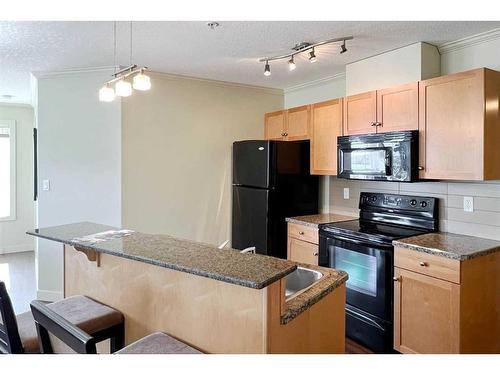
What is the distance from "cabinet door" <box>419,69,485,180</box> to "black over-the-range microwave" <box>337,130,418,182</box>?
0.09 meters

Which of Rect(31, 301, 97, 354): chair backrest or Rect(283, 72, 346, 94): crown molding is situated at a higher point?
Rect(283, 72, 346, 94): crown molding

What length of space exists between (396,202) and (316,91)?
159 cm

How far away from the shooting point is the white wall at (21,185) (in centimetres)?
596

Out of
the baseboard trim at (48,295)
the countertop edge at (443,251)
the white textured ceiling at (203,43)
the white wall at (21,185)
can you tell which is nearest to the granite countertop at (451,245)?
the countertop edge at (443,251)

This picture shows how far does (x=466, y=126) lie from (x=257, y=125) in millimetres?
2467

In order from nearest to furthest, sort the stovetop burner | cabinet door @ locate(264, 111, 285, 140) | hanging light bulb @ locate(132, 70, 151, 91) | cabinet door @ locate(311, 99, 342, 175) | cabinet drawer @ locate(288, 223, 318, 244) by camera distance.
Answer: hanging light bulb @ locate(132, 70, 151, 91)
the stovetop burner
cabinet drawer @ locate(288, 223, 318, 244)
cabinet door @ locate(311, 99, 342, 175)
cabinet door @ locate(264, 111, 285, 140)

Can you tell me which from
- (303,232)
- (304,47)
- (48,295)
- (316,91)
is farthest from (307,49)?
(48,295)

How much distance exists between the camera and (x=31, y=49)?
3.07m

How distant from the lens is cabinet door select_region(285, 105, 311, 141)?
12.6 ft

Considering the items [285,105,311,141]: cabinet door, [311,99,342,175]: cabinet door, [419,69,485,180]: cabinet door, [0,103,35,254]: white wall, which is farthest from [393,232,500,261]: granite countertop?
[0,103,35,254]: white wall

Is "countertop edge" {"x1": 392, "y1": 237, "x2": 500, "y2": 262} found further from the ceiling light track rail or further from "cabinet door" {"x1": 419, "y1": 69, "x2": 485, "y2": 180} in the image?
the ceiling light track rail

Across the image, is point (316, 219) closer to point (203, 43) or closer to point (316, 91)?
point (316, 91)

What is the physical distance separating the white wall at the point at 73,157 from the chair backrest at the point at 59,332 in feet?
7.71

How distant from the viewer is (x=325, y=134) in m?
3.62
